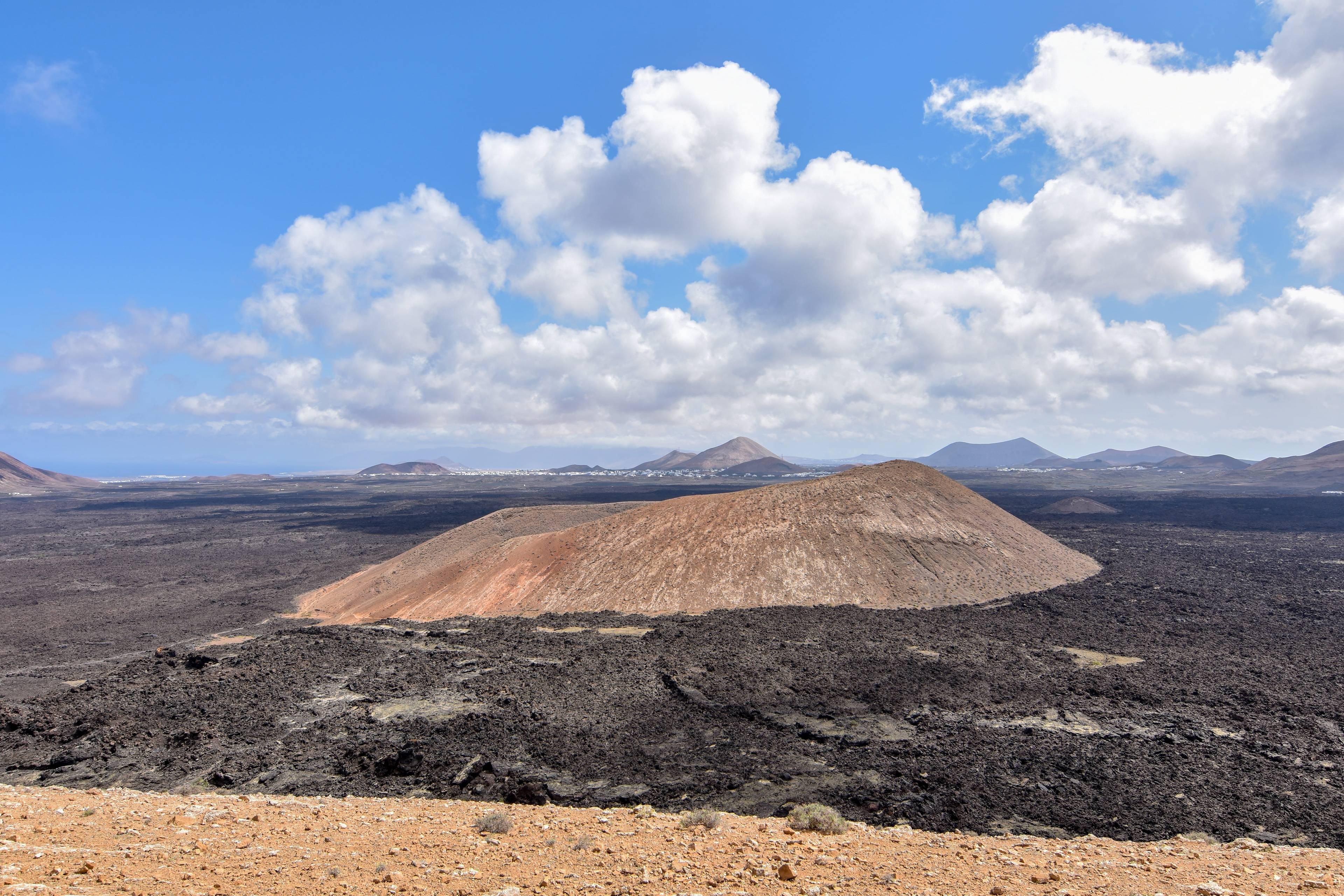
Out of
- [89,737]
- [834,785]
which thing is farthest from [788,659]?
[89,737]

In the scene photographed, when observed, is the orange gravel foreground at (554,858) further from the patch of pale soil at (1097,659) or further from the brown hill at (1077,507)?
the brown hill at (1077,507)

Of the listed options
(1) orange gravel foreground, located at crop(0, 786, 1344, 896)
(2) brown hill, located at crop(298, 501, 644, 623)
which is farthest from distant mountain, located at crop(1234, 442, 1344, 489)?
(1) orange gravel foreground, located at crop(0, 786, 1344, 896)

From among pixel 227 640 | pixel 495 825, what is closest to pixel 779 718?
pixel 495 825

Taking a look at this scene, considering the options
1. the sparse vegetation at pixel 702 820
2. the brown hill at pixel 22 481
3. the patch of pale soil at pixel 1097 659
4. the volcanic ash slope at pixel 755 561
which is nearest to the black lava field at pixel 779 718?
the patch of pale soil at pixel 1097 659

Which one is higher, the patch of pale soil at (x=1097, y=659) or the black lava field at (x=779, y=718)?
the black lava field at (x=779, y=718)

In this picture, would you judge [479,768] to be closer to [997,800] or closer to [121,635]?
[997,800]
